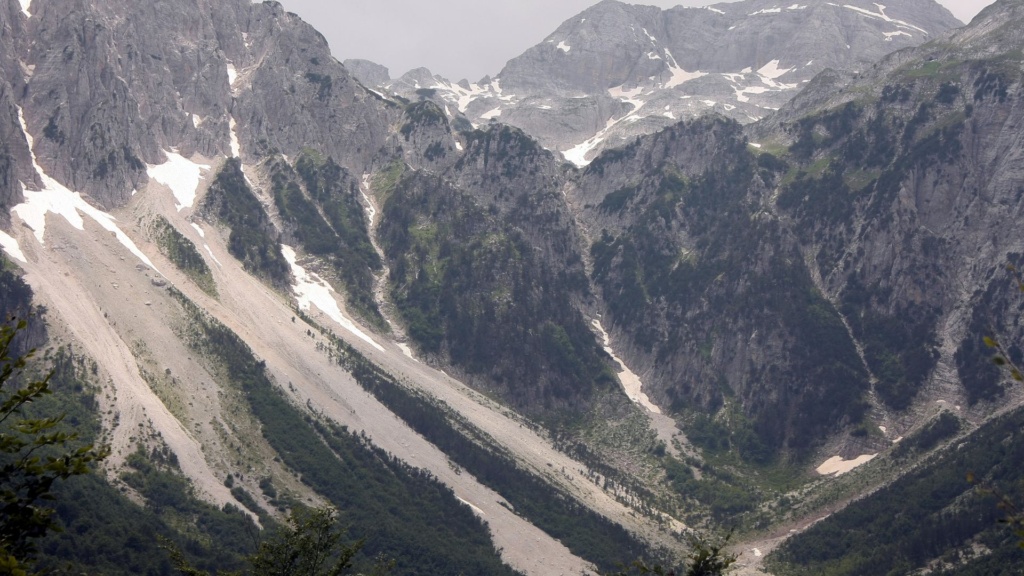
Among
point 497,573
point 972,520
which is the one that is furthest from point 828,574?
point 497,573

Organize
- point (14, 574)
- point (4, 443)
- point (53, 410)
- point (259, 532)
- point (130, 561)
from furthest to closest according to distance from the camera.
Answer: point (53, 410), point (259, 532), point (130, 561), point (4, 443), point (14, 574)

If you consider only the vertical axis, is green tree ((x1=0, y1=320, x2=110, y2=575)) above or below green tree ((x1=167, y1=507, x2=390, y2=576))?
above

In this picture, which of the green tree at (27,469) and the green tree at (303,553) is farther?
the green tree at (303,553)

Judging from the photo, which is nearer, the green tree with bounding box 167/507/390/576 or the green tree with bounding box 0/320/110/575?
the green tree with bounding box 0/320/110/575

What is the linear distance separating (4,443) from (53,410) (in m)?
188

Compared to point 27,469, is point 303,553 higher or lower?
lower

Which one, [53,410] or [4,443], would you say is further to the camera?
[53,410]

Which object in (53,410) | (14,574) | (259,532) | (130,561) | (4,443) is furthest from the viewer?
(53,410)

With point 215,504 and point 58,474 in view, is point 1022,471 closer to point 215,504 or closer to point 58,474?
point 215,504

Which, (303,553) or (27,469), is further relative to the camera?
(303,553)

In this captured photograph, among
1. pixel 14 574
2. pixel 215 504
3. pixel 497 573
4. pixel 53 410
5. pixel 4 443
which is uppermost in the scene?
pixel 4 443

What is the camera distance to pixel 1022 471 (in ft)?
611

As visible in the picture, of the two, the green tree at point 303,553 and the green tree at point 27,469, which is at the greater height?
the green tree at point 27,469

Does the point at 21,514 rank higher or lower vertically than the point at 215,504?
higher
